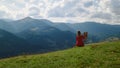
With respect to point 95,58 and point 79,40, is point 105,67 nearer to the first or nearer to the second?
point 95,58

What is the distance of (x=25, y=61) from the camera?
23359 mm

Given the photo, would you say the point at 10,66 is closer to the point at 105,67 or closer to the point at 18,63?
the point at 18,63

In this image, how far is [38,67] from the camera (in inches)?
805

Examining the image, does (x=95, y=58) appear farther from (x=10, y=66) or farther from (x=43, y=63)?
(x=10, y=66)

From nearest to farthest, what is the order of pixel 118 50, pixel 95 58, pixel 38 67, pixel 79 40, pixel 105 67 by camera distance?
1. pixel 105 67
2. pixel 38 67
3. pixel 95 58
4. pixel 118 50
5. pixel 79 40

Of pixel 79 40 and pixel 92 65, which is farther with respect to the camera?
pixel 79 40

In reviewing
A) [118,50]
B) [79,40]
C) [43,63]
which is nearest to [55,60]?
[43,63]

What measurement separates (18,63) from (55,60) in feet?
11.0

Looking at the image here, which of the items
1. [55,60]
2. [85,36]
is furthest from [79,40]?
[55,60]

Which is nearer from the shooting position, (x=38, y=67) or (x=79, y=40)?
(x=38, y=67)

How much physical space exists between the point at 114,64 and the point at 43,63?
6.05m

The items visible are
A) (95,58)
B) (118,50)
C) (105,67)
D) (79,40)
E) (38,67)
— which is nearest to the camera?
(105,67)

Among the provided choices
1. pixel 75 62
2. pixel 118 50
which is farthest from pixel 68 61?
pixel 118 50

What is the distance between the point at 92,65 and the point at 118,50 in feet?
24.6
